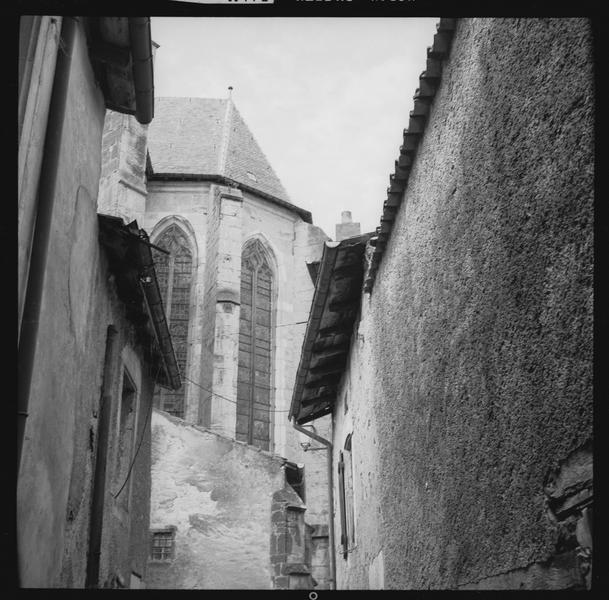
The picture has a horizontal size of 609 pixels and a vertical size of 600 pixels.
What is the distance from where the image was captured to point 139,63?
6543 millimetres

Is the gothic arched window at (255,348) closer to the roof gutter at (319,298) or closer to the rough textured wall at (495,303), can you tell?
the roof gutter at (319,298)

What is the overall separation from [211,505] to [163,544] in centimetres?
110

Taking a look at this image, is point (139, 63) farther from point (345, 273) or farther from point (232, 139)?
point (232, 139)

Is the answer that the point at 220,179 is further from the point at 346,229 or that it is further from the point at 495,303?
the point at 495,303

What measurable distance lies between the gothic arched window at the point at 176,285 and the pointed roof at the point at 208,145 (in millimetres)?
2100

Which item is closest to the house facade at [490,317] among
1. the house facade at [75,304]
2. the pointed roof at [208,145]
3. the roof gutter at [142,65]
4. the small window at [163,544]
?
the roof gutter at [142,65]

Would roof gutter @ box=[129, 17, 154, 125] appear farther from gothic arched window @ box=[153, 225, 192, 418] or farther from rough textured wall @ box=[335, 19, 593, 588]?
gothic arched window @ box=[153, 225, 192, 418]

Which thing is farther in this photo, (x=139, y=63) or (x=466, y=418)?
(x=139, y=63)

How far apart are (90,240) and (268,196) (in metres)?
19.1

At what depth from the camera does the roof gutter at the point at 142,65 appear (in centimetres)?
609

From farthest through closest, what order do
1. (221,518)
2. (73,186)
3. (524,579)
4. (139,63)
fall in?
(221,518)
(139,63)
(73,186)
(524,579)

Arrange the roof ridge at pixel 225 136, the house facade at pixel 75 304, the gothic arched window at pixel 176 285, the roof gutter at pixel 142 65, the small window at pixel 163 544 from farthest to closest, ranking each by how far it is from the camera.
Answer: the roof ridge at pixel 225 136, the gothic arched window at pixel 176 285, the small window at pixel 163 544, the roof gutter at pixel 142 65, the house facade at pixel 75 304
